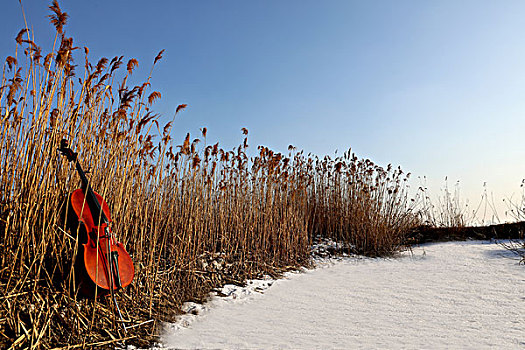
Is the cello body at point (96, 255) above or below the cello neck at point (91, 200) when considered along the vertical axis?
below

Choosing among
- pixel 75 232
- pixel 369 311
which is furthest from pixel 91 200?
pixel 369 311

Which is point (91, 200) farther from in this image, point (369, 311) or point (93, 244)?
point (369, 311)

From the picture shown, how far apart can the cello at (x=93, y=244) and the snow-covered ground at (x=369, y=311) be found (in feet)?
1.87

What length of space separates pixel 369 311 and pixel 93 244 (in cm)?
192

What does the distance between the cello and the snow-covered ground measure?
0.57m

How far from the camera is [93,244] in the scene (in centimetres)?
193

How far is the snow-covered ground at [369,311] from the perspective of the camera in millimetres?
2314

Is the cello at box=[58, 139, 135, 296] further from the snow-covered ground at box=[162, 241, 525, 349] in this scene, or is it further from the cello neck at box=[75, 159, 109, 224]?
the snow-covered ground at box=[162, 241, 525, 349]

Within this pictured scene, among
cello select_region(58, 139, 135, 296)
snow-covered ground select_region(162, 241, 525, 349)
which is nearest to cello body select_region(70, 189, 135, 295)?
cello select_region(58, 139, 135, 296)

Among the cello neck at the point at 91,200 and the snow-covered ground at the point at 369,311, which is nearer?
the cello neck at the point at 91,200

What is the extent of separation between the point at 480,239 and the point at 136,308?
19.6 ft

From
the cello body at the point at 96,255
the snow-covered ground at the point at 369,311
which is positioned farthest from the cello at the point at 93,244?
the snow-covered ground at the point at 369,311

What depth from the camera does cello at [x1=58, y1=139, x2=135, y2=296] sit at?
188 centimetres

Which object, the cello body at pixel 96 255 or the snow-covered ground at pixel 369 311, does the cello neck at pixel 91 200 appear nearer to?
the cello body at pixel 96 255
